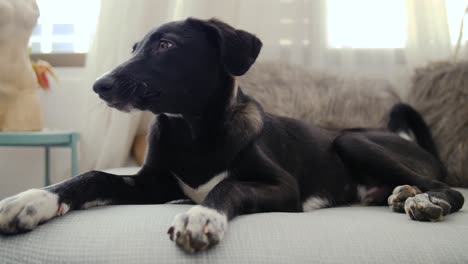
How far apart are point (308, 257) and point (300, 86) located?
1198mm

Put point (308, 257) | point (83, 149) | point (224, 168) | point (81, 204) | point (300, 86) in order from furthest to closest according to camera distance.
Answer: point (83, 149) < point (300, 86) < point (224, 168) < point (81, 204) < point (308, 257)

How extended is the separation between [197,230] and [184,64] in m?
0.49

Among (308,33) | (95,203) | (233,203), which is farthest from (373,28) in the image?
(95,203)

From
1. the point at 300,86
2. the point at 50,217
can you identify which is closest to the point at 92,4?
the point at 300,86

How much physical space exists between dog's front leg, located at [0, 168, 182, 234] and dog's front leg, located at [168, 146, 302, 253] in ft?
0.77

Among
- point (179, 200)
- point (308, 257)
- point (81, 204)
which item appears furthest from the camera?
point (179, 200)

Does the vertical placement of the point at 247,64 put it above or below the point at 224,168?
above

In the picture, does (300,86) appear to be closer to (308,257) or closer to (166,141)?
(166,141)

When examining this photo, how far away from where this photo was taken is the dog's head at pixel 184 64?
1.05 metres

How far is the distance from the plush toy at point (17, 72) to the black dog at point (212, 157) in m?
0.82

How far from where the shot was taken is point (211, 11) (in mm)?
2070

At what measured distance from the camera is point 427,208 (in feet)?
3.19

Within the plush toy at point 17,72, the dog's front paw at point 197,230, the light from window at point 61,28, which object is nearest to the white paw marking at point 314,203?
the dog's front paw at point 197,230

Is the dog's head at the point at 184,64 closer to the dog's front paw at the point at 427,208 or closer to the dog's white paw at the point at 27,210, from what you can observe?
the dog's white paw at the point at 27,210
